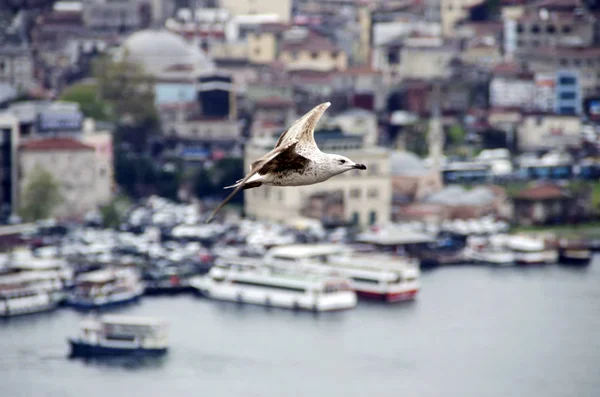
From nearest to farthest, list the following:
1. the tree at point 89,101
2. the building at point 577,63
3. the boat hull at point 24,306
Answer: the boat hull at point 24,306
the tree at point 89,101
the building at point 577,63

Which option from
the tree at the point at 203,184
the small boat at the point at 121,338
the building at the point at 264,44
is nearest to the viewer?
the small boat at the point at 121,338

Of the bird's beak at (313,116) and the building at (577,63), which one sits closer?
the bird's beak at (313,116)

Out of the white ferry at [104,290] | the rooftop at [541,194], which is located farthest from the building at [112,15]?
the white ferry at [104,290]

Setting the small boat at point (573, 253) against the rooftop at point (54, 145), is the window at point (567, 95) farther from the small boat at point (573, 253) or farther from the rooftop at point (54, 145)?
the rooftop at point (54, 145)

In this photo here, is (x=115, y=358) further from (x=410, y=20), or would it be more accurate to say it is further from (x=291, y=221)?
(x=410, y=20)

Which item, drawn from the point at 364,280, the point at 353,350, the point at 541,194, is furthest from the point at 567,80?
the point at 353,350

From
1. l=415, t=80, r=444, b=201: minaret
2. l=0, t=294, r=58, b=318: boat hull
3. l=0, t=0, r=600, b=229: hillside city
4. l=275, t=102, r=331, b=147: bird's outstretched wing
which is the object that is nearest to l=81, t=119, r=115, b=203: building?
l=0, t=0, r=600, b=229: hillside city

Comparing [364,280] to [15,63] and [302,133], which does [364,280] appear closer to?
[15,63]
